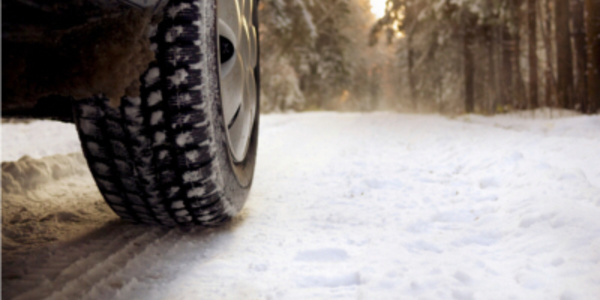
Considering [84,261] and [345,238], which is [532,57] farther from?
[84,261]

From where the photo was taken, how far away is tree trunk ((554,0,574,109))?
7.06 m

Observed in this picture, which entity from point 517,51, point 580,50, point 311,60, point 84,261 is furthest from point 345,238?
point 311,60

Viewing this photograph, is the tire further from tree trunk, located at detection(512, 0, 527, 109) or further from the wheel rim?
tree trunk, located at detection(512, 0, 527, 109)

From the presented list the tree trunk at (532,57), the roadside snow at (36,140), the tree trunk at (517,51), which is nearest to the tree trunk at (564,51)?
the tree trunk at (532,57)

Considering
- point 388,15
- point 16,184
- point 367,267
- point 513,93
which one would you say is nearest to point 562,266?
point 367,267

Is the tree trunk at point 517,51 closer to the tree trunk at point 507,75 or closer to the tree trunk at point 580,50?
the tree trunk at point 507,75

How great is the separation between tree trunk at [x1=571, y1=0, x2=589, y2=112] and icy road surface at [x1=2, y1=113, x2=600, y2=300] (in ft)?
14.2

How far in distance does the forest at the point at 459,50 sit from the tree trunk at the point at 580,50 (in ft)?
0.05

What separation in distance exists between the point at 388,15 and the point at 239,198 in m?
17.5

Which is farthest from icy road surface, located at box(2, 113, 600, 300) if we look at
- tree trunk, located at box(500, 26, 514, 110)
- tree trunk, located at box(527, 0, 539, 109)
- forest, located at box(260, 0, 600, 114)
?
tree trunk, located at box(500, 26, 514, 110)

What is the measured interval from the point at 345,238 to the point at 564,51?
7.52 meters

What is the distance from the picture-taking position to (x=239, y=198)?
191 centimetres

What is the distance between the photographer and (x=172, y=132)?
1410 mm

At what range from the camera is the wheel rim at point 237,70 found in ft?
5.86
